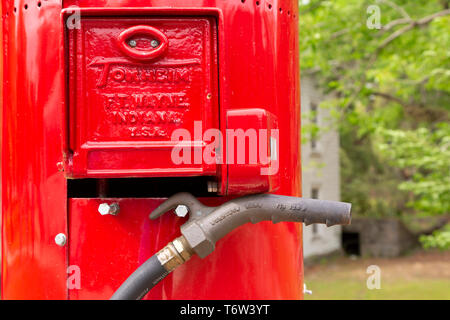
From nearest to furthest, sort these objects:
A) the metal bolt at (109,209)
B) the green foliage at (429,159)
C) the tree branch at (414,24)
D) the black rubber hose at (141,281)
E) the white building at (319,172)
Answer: the black rubber hose at (141,281)
the metal bolt at (109,209)
the green foliage at (429,159)
the tree branch at (414,24)
the white building at (319,172)

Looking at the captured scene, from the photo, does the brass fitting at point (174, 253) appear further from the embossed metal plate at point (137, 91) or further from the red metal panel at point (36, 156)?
the red metal panel at point (36, 156)

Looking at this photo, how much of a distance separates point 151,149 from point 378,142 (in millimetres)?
16806

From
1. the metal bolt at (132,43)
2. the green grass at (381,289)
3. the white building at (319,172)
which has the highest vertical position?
the metal bolt at (132,43)

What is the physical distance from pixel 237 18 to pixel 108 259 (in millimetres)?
957

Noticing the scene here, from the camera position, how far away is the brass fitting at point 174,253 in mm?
1697

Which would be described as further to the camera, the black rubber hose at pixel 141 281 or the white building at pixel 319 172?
the white building at pixel 319 172

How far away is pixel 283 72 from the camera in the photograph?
1.99 meters

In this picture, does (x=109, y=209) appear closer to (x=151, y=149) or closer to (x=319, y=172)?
(x=151, y=149)

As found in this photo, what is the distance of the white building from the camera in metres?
16.7

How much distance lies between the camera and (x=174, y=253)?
170 centimetres

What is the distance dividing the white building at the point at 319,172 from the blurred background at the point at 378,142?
1.5 inches

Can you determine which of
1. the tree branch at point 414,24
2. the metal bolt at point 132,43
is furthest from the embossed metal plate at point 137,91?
the tree branch at point 414,24

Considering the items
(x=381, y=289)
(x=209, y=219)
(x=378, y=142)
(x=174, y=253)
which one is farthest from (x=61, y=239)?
(x=378, y=142)

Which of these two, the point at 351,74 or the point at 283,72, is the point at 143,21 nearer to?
the point at 283,72
